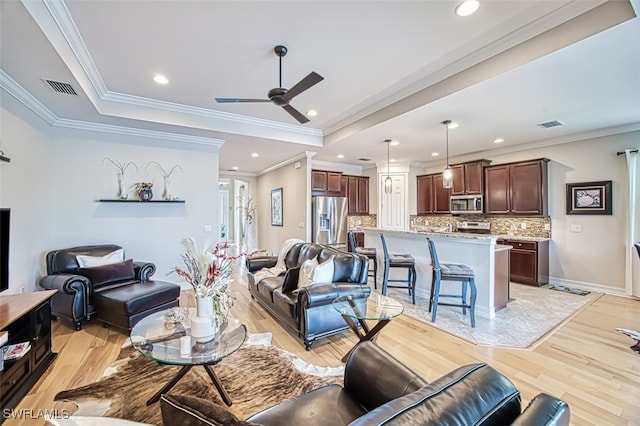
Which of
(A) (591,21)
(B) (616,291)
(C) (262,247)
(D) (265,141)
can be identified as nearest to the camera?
(A) (591,21)

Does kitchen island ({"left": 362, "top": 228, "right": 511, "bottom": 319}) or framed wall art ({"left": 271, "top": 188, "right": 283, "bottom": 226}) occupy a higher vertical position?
framed wall art ({"left": 271, "top": 188, "right": 283, "bottom": 226})

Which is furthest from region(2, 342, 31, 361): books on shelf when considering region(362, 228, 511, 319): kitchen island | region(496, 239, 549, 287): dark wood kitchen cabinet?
region(496, 239, 549, 287): dark wood kitchen cabinet

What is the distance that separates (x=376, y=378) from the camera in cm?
133

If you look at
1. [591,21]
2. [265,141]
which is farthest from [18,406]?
[591,21]

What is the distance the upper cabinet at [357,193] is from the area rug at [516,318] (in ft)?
11.4

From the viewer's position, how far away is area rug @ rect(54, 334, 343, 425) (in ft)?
6.47

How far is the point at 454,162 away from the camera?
685 cm

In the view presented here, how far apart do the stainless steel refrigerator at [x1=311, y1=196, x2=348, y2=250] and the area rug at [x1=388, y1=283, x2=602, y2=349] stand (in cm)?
228

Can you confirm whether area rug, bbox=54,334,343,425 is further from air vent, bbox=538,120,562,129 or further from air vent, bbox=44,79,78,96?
air vent, bbox=538,120,562,129

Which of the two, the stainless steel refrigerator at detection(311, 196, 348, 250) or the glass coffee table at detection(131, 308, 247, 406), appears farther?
the stainless steel refrigerator at detection(311, 196, 348, 250)

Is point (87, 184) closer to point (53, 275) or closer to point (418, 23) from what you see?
point (53, 275)

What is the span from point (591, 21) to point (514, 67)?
545mm

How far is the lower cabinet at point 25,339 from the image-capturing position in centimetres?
198

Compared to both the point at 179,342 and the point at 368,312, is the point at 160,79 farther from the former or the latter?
the point at 368,312
